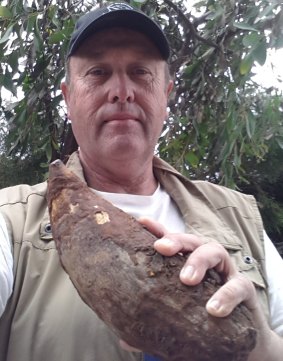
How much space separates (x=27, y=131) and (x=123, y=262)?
222cm

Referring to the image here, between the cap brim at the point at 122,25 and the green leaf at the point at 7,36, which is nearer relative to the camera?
the cap brim at the point at 122,25

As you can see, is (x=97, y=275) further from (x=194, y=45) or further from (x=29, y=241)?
(x=194, y=45)

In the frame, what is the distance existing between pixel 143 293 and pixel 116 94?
87cm

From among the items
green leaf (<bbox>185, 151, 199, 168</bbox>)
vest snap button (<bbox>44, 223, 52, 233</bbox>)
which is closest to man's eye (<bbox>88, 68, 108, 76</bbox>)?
vest snap button (<bbox>44, 223, 52, 233</bbox>)

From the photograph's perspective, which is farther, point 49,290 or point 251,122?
point 251,122

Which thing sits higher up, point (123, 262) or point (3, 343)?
point (123, 262)

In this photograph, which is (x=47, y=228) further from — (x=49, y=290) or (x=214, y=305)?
(x=214, y=305)

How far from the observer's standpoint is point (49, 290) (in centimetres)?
158

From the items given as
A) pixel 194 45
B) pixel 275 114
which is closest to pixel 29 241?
pixel 194 45

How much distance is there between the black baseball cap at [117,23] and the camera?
6.07ft

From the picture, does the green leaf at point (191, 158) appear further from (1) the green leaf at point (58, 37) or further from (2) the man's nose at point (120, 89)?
(2) the man's nose at point (120, 89)

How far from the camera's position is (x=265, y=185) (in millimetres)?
5770

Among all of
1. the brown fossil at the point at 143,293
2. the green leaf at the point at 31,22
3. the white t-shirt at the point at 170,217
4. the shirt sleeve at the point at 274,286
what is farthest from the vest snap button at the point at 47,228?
the green leaf at the point at 31,22

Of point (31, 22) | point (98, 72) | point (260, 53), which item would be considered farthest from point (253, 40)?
point (31, 22)
